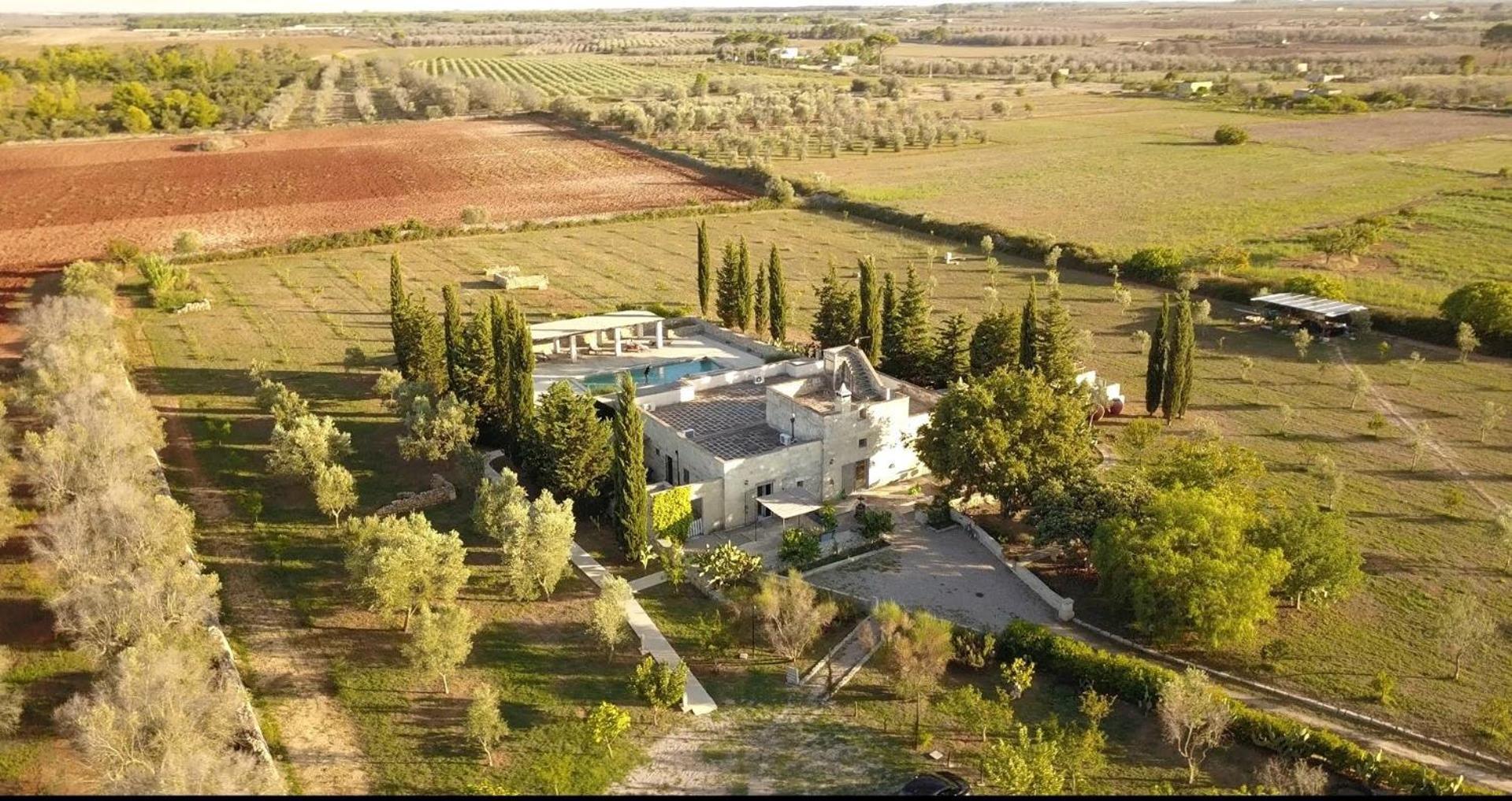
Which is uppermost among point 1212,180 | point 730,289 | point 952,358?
point 1212,180

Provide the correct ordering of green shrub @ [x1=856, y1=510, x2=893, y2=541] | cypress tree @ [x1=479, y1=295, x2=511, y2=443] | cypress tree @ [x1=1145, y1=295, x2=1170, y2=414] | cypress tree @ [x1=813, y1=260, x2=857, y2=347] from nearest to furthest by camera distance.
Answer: green shrub @ [x1=856, y1=510, x2=893, y2=541], cypress tree @ [x1=479, y1=295, x2=511, y2=443], cypress tree @ [x1=1145, y1=295, x2=1170, y2=414], cypress tree @ [x1=813, y1=260, x2=857, y2=347]

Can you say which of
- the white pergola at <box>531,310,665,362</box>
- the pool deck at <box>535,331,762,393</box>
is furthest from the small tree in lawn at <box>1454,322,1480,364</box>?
the white pergola at <box>531,310,665,362</box>

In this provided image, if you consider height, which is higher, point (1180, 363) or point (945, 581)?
point (1180, 363)

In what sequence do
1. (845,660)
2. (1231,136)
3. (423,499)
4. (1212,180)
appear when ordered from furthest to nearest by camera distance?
(1231,136)
(1212,180)
(423,499)
(845,660)

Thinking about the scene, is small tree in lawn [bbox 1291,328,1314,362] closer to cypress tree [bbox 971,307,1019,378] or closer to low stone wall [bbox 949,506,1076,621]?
cypress tree [bbox 971,307,1019,378]

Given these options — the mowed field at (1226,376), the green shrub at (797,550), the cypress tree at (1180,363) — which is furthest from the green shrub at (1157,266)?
the green shrub at (797,550)

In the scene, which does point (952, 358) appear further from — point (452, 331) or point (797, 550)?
point (452, 331)

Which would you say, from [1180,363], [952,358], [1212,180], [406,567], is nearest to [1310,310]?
[1180,363]

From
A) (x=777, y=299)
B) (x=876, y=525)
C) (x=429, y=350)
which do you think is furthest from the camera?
(x=777, y=299)
